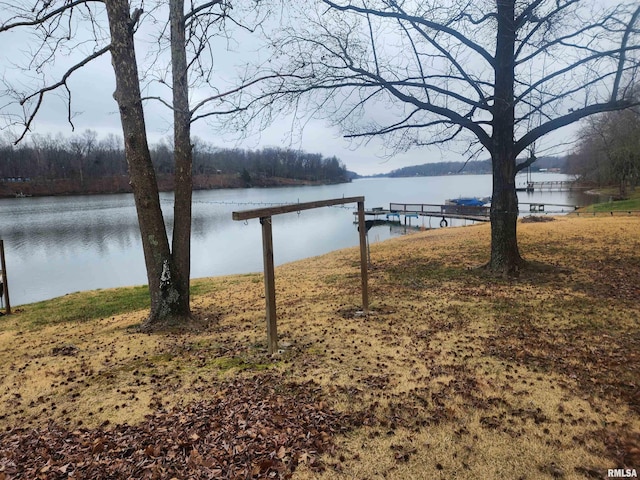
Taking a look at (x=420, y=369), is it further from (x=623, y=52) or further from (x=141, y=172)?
(x=623, y=52)

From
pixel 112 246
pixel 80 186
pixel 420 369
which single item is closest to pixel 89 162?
pixel 80 186

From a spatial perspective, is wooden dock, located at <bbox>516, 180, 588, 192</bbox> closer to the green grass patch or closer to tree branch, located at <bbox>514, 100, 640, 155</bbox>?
tree branch, located at <bbox>514, 100, 640, 155</bbox>

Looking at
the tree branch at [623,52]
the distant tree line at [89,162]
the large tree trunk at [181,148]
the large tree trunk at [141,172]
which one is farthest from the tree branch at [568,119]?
the distant tree line at [89,162]

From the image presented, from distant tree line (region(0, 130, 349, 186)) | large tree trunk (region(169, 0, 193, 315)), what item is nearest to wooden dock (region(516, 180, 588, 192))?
distant tree line (region(0, 130, 349, 186))

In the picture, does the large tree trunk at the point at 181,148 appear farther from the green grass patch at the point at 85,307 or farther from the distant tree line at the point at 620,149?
the distant tree line at the point at 620,149

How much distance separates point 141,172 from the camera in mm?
5312

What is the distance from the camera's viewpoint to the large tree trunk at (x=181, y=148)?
5.47 meters

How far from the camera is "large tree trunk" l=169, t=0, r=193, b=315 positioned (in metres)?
5.47

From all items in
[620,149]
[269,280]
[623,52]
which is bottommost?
[269,280]

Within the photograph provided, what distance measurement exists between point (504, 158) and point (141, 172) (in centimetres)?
583

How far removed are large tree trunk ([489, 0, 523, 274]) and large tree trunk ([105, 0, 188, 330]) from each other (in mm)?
5467

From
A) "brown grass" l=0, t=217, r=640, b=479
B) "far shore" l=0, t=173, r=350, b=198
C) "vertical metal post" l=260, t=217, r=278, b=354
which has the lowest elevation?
"brown grass" l=0, t=217, r=640, b=479

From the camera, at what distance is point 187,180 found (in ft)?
18.4

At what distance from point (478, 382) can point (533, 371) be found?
1.90 ft
